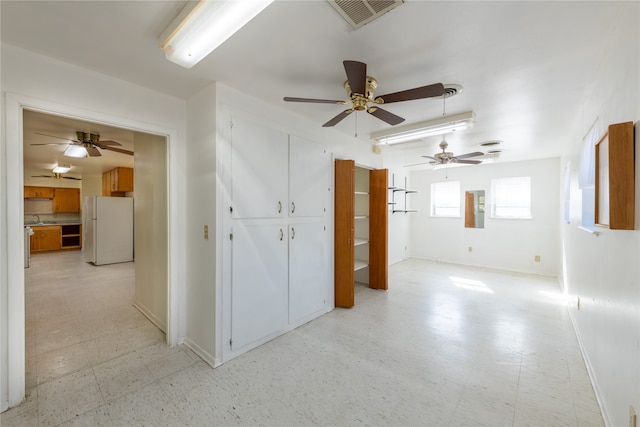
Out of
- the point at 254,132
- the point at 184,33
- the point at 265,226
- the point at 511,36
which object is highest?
the point at 511,36

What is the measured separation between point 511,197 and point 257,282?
235 inches

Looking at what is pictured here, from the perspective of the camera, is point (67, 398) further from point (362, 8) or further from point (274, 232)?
point (362, 8)

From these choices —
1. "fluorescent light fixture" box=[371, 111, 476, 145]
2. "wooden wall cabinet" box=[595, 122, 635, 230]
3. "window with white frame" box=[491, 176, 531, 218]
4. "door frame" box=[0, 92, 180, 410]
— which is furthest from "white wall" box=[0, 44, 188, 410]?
"window with white frame" box=[491, 176, 531, 218]

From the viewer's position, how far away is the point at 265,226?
2.64 meters

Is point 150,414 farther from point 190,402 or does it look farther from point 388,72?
point 388,72

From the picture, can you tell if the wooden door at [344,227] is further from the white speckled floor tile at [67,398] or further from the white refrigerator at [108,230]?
the white refrigerator at [108,230]

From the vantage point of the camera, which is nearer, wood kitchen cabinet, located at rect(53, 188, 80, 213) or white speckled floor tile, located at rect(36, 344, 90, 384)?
white speckled floor tile, located at rect(36, 344, 90, 384)

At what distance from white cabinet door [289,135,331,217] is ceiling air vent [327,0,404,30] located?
1.55 meters

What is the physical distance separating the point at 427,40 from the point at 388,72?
43cm

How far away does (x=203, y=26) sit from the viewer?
4.57 feet

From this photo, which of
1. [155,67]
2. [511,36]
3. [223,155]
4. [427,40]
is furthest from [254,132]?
[511,36]

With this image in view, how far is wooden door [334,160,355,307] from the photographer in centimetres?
352

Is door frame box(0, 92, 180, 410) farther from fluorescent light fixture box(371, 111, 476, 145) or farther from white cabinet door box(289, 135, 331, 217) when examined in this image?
fluorescent light fixture box(371, 111, 476, 145)

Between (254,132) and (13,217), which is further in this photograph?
(254,132)
